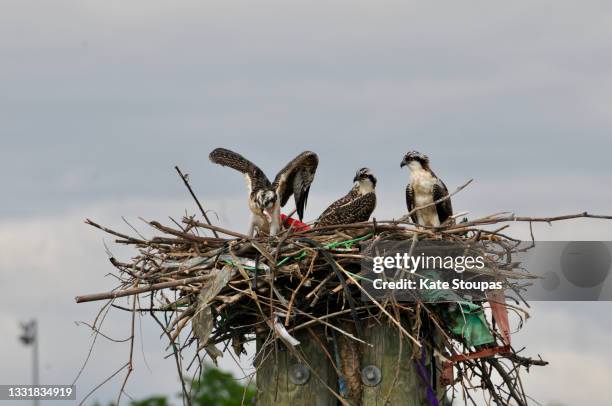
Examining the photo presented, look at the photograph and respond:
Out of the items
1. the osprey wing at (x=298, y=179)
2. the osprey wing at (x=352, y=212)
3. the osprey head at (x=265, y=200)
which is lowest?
the osprey wing at (x=352, y=212)

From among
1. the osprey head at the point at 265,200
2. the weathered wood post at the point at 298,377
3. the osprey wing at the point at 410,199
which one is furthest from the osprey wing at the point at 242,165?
the weathered wood post at the point at 298,377

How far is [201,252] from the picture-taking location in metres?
9.49

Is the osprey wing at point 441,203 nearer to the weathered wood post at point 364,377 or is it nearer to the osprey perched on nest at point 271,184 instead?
the osprey perched on nest at point 271,184

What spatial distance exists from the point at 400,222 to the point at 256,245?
106 centimetres

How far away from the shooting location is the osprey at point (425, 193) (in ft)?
37.0

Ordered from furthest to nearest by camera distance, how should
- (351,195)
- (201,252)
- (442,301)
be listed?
(351,195)
(201,252)
(442,301)

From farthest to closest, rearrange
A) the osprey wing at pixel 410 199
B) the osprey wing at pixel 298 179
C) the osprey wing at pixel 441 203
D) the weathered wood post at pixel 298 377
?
the osprey wing at pixel 298 179
the osprey wing at pixel 410 199
the osprey wing at pixel 441 203
the weathered wood post at pixel 298 377

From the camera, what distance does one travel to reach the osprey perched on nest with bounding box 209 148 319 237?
37.4 ft

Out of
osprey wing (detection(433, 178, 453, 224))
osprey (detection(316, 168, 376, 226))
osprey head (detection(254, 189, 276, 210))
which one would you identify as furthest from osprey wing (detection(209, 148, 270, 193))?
osprey wing (detection(433, 178, 453, 224))

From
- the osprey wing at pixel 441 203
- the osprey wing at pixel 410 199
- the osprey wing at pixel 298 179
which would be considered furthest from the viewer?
the osprey wing at pixel 298 179

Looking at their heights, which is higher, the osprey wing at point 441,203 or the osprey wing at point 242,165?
the osprey wing at point 242,165

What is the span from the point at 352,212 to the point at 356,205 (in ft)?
0.41

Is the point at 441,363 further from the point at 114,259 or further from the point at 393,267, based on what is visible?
the point at 114,259

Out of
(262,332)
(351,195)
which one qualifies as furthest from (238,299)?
(351,195)
